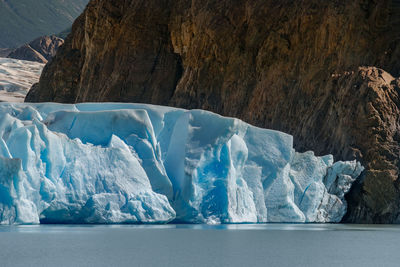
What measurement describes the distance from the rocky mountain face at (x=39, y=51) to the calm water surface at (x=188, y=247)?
4385 inches

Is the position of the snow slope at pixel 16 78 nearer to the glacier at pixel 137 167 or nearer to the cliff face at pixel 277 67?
the cliff face at pixel 277 67

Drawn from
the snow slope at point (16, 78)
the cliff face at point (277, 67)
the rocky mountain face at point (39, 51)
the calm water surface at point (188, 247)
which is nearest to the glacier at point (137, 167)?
the calm water surface at point (188, 247)

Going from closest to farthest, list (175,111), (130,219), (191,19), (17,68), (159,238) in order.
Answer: (159,238) → (130,219) → (175,111) → (191,19) → (17,68)

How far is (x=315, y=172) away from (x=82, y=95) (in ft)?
96.3

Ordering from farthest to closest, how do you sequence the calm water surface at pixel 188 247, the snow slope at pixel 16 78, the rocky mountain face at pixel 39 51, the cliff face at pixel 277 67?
the rocky mountain face at pixel 39 51 < the snow slope at pixel 16 78 < the cliff face at pixel 277 67 < the calm water surface at pixel 188 247

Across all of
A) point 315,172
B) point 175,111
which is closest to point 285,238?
point 175,111

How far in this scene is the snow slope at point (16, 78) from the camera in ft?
320

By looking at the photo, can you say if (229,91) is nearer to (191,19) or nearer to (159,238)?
(191,19)

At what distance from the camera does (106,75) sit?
55.1m

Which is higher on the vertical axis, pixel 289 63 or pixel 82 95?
pixel 289 63

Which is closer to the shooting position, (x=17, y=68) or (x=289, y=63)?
(x=289, y=63)

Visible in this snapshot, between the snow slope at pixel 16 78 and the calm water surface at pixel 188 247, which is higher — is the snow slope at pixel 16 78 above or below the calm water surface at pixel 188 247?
below

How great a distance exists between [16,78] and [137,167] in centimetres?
8444

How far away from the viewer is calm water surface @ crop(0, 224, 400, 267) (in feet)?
53.4
